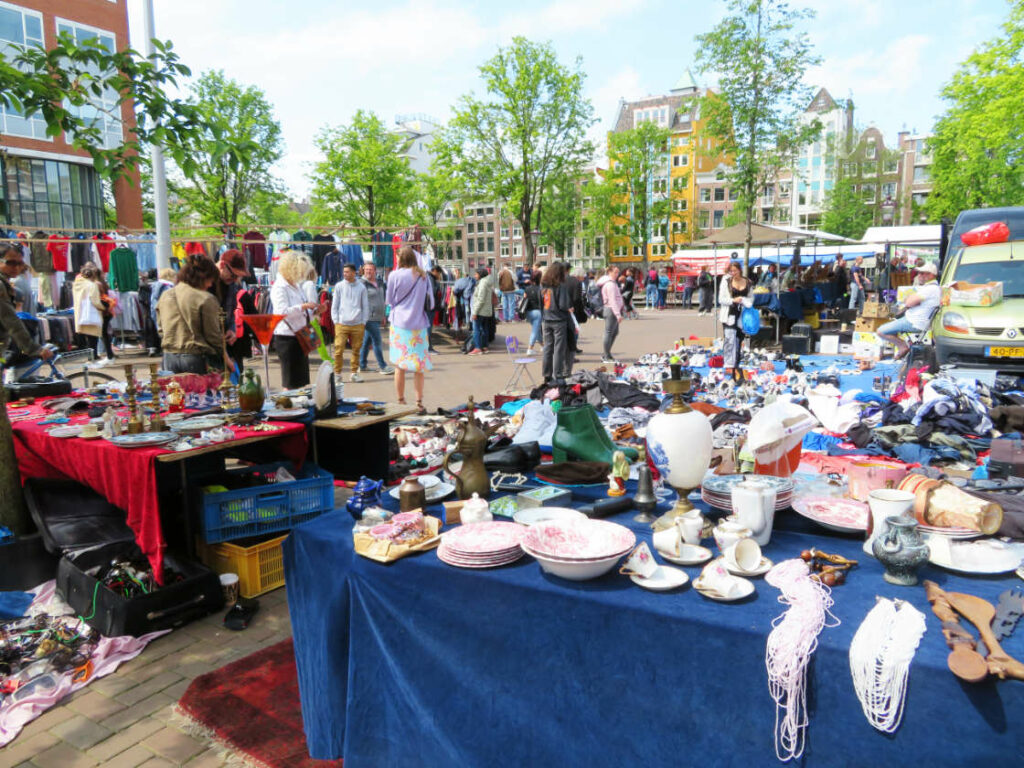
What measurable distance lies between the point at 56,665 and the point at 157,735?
0.78 meters

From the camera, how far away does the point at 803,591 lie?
5.25 ft

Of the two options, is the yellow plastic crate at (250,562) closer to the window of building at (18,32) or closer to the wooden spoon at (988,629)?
the wooden spoon at (988,629)

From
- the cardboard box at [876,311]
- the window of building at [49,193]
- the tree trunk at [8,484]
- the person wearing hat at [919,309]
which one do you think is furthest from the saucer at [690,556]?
the window of building at [49,193]

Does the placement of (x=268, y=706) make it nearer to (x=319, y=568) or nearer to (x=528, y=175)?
(x=319, y=568)

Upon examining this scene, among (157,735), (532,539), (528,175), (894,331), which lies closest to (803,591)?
(532,539)

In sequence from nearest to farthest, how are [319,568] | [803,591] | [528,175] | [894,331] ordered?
[803,591] → [319,568] → [894,331] → [528,175]

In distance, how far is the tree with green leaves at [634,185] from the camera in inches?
1777

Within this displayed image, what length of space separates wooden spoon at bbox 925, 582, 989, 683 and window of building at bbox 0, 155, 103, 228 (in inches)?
1029

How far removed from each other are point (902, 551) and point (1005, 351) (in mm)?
7665

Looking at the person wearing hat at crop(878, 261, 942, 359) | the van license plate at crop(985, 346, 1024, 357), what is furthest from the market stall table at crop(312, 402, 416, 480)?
the person wearing hat at crop(878, 261, 942, 359)

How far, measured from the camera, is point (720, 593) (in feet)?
5.47

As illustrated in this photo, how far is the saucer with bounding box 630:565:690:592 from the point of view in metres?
1.73

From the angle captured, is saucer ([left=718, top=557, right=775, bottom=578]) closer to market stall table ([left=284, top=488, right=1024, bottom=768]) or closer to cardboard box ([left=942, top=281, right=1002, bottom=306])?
market stall table ([left=284, top=488, right=1024, bottom=768])

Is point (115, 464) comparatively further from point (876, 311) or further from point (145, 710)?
point (876, 311)
